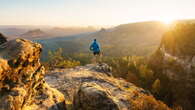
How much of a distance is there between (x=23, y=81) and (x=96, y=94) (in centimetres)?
376

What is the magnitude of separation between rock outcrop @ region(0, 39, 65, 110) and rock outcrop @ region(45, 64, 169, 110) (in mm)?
1553

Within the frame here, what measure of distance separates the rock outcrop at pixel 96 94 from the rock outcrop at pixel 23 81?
155cm

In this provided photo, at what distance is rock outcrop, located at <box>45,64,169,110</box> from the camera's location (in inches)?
405

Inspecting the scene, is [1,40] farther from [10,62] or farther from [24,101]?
[24,101]

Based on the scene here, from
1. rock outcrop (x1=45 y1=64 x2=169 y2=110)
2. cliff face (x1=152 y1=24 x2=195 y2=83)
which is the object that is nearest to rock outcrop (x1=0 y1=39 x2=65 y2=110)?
rock outcrop (x1=45 y1=64 x2=169 y2=110)

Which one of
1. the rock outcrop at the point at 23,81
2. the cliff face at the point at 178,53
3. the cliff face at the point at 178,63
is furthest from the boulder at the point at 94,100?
the cliff face at the point at 178,53

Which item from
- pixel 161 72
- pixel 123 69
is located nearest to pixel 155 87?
pixel 161 72

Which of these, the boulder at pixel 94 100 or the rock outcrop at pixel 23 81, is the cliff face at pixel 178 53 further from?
the rock outcrop at pixel 23 81

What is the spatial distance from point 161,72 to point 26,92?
66.8 metres

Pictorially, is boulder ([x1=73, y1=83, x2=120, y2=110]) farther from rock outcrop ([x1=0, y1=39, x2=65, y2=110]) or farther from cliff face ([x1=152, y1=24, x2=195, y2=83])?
cliff face ([x1=152, y1=24, x2=195, y2=83])

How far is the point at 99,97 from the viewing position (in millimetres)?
10242

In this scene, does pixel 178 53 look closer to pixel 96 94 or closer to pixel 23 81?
pixel 96 94

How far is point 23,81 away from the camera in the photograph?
9445 mm

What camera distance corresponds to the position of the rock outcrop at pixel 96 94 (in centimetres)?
1029
